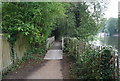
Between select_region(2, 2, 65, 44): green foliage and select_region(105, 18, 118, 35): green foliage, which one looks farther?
select_region(2, 2, 65, 44): green foliage

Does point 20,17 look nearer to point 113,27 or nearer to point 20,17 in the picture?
point 20,17

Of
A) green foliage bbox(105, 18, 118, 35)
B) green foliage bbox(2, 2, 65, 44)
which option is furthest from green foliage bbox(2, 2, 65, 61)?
green foliage bbox(105, 18, 118, 35)

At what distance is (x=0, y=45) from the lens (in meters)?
3.83

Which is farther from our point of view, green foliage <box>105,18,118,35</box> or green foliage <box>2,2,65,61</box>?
green foliage <box>2,2,65,61</box>

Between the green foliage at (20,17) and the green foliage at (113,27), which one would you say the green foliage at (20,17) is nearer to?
the green foliage at (20,17)

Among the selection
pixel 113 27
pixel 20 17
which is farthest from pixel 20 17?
pixel 113 27

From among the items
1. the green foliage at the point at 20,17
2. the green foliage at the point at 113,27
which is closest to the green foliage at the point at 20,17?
the green foliage at the point at 20,17

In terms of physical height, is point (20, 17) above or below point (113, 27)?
above

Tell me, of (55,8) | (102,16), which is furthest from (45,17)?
(102,16)

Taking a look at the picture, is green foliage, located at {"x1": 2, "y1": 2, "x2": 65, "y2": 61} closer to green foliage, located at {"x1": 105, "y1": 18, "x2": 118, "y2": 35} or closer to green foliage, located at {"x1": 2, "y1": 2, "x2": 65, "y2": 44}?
green foliage, located at {"x1": 2, "y1": 2, "x2": 65, "y2": 44}

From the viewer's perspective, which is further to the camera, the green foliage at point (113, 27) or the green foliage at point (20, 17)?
the green foliage at point (20, 17)

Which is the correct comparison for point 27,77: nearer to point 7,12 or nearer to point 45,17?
point 7,12

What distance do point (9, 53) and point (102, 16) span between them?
4892 millimetres

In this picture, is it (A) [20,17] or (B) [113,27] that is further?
(A) [20,17]
